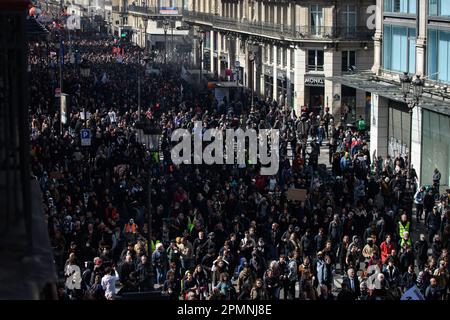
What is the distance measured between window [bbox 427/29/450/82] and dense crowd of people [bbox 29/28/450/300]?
143 inches

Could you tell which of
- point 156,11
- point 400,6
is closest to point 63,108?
point 400,6

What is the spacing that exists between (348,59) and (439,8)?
26.8m

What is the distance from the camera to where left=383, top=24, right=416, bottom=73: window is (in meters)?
43.6

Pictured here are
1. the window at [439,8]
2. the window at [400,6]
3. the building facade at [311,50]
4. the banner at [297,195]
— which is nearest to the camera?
the banner at [297,195]

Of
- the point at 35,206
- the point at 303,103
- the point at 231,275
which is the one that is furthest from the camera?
the point at 303,103

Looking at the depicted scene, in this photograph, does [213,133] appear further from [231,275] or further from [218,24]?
[218,24]

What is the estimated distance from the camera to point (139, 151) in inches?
1543

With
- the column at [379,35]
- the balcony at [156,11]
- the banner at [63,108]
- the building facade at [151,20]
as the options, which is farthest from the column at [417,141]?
the balcony at [156,11]

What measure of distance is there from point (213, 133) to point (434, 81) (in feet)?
28.6

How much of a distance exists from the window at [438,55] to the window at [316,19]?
26.8 meters

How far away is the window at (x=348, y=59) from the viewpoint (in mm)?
67250

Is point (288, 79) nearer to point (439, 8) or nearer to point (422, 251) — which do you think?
point (439, 8)

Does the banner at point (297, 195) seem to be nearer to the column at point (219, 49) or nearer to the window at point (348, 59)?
the window at point (348, 59)
